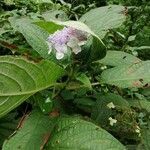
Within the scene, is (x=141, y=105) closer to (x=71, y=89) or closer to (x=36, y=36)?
(x=71, y=89)

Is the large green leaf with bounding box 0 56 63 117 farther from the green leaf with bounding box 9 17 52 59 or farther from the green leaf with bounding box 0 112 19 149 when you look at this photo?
the green leaf with bounding box 0 112 19 149

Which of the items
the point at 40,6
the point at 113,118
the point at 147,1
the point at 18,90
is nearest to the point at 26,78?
the point at 18,90

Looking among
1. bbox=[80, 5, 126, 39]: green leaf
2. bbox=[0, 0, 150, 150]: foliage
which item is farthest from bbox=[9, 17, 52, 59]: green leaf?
bbox=[80, 5, 126, 39]: green leaf

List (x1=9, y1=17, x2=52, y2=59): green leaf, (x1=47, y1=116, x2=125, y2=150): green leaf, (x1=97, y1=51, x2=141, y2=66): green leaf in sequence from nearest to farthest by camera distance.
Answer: (x1=47, y1=116, x2=125, y2=150): green leaf → (x1=9, y1=17, x2=52, y2=59): green leaf → (x1=97, y1=51, x2=141, y2=66): green leaf

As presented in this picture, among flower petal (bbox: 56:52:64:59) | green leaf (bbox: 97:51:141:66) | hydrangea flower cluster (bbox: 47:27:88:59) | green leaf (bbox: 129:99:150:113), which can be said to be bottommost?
green leaf (bbox: 129:99:150:113)

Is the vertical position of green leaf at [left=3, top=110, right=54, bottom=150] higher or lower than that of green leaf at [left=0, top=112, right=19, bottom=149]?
higher

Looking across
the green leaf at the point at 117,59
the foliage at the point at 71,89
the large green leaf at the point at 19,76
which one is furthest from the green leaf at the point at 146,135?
the large green leaf at the point at 19,76

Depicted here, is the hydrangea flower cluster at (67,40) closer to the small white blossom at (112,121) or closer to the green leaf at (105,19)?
the green leaf at (105,19)

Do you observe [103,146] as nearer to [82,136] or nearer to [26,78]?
[82,136]
